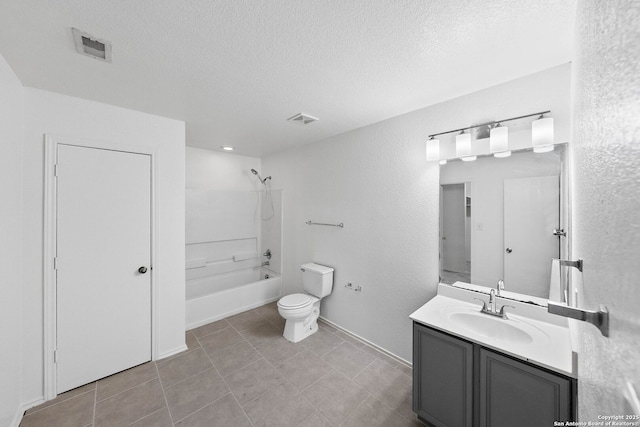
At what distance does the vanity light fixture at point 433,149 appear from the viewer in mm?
2074

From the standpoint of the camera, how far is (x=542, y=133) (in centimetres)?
159

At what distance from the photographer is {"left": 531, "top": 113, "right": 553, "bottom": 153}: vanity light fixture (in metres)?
1.57

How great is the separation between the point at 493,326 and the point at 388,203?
129 cm

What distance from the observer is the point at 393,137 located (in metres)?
2.45

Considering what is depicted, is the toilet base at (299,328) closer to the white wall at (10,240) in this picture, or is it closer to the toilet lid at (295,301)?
the toilet lid at (295,301)

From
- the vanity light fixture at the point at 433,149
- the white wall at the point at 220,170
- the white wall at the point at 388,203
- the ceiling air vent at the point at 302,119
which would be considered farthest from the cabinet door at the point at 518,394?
the white wall at the point at 220,170

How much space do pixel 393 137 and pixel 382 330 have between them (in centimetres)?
199

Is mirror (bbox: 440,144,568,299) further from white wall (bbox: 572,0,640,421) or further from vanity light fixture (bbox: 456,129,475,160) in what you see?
white wall (bbox: 572,0,640,421)

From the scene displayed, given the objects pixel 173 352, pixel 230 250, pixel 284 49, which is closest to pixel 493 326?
pixel 284 49

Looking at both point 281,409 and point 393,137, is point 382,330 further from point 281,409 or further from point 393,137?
point 393,137

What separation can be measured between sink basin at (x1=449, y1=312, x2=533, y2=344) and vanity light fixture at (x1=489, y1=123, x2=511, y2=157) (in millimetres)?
1182

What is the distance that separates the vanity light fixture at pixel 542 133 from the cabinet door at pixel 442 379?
4.49ft

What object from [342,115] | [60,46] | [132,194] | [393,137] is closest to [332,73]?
[342,115]

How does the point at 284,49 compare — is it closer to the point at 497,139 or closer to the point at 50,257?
the point at 497,139
